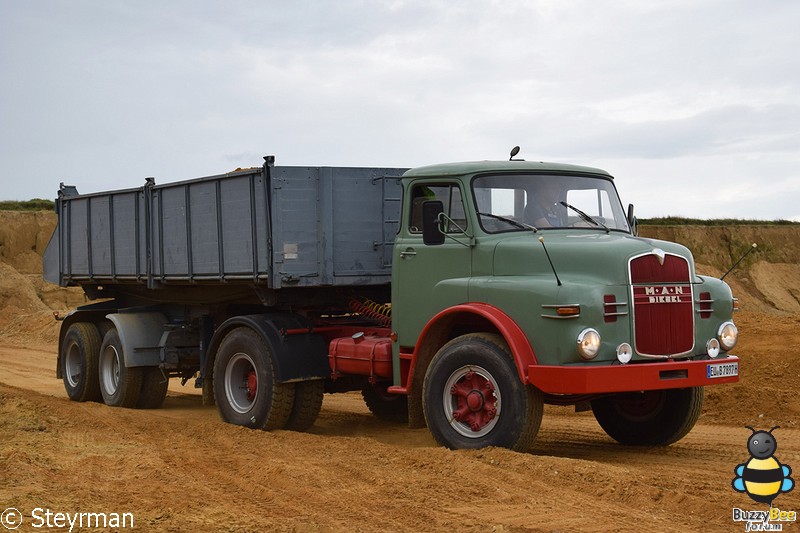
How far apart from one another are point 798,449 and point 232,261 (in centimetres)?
644

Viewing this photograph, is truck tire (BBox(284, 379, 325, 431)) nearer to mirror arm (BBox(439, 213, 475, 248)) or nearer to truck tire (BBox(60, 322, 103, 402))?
mirror arm (BBox(439, 213, 475, 248))

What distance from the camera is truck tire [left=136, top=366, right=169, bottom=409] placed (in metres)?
14.9

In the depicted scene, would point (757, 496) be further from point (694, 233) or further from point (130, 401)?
point (694, 233)

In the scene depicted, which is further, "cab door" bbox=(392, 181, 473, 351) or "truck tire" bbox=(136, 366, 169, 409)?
"truck tire" bbox=(136, 366, 169, 409)

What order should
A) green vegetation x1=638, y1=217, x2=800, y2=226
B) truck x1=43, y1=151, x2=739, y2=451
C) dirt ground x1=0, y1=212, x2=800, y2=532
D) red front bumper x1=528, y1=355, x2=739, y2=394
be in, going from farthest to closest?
green vegetation x1=638, y1=217, x2=800, y2=226
truck x1=43, y1=151, x2=739, y2=451
red front bumper x1=528, y1=355, x2=739, y2=394
dirt ground x1=0, y1=212, x2=800, y2=532

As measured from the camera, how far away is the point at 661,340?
9.25 meters

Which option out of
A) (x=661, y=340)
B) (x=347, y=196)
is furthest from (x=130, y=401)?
(x=661, y=340)

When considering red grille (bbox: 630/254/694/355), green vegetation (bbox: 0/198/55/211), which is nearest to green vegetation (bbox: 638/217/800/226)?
green vegetation (bbox: 0/198/55/211)

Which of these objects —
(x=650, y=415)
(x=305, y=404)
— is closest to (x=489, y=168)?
(x=650, y=415)

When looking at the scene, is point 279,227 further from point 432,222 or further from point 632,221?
point 632,221

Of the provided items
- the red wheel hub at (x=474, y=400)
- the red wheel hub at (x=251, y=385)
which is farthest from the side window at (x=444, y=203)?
the red wheel hub at (x=251, y=385)

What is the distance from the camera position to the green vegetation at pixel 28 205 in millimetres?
55316

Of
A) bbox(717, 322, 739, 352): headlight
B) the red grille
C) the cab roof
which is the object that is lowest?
bbox(717, 322, 739, 352): headlight

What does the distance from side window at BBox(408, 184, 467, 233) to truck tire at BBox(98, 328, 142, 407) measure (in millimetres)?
5920
